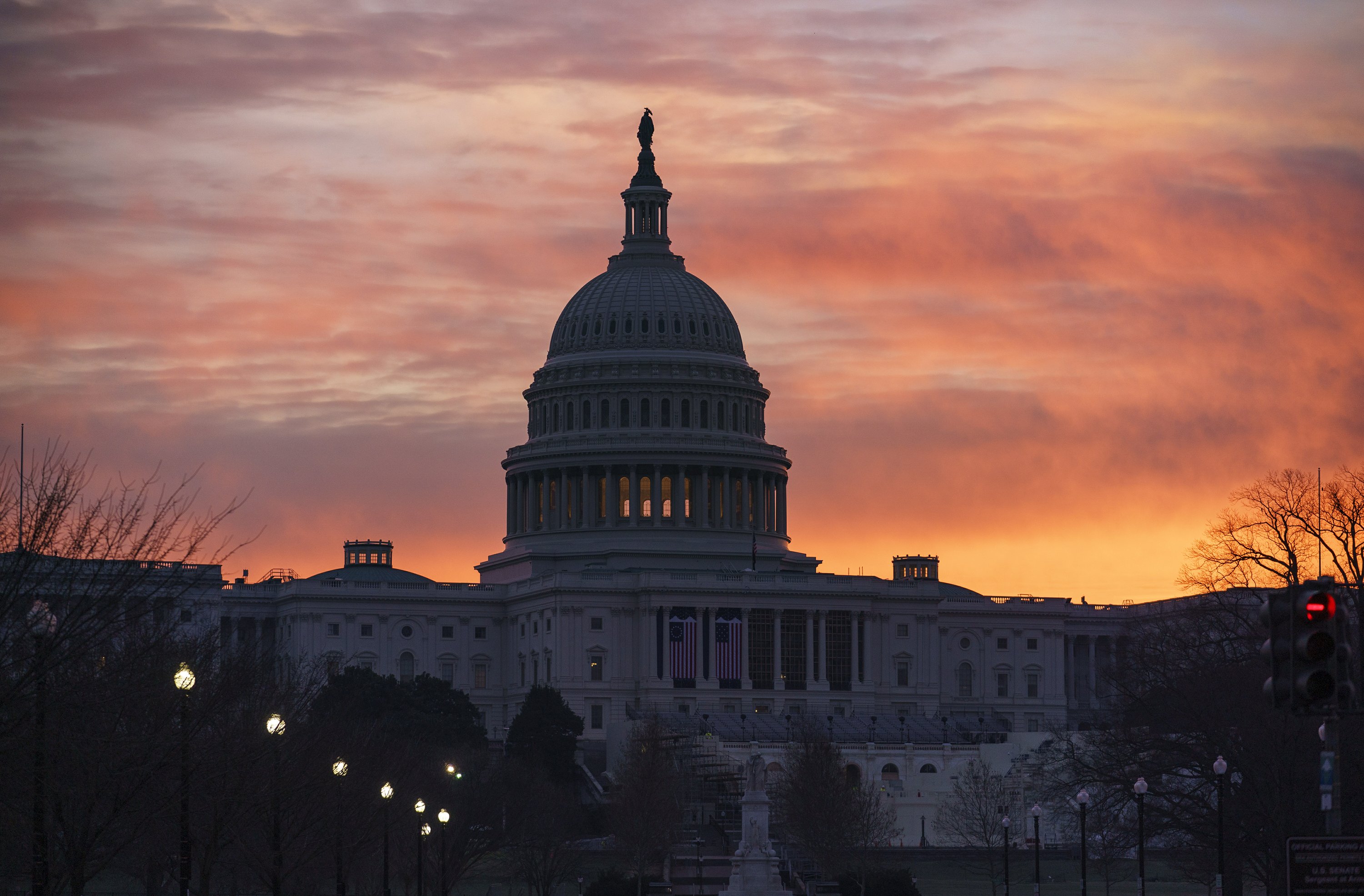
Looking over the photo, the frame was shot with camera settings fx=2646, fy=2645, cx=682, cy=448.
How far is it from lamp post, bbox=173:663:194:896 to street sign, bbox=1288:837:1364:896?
1960cm

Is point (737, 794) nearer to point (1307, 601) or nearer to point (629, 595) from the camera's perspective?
point (629, 595)

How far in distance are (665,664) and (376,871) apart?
88972 millimetres

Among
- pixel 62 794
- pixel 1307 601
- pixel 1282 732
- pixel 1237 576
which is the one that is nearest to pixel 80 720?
pixel 62 794

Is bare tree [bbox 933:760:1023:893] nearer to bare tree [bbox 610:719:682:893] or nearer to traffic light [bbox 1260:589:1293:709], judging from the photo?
bare tree [bbox 610:719:682:893]

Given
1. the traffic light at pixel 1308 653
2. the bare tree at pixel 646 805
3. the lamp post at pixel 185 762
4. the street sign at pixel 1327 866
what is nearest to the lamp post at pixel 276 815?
the lamp post at pixel 185 762

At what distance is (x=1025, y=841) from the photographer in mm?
137875

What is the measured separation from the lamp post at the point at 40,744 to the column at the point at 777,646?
475ft

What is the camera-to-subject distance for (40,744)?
1697 inches

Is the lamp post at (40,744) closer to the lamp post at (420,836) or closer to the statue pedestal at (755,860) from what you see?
the lamp post at (420,836)

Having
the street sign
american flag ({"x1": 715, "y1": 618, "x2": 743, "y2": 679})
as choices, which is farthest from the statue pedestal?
american flag ({"x1": 715, "y1": 618, "x2": 743, "y2": 679})

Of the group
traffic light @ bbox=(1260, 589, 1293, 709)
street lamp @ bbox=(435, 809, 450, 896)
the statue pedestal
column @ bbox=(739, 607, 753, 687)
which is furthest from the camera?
column @ bbox=(739, 607, 753, 687)

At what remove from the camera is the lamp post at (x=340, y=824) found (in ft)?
231

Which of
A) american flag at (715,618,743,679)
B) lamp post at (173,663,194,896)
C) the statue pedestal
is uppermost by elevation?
american flag at (715,618,743,679)

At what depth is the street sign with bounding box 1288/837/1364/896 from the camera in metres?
35.8
